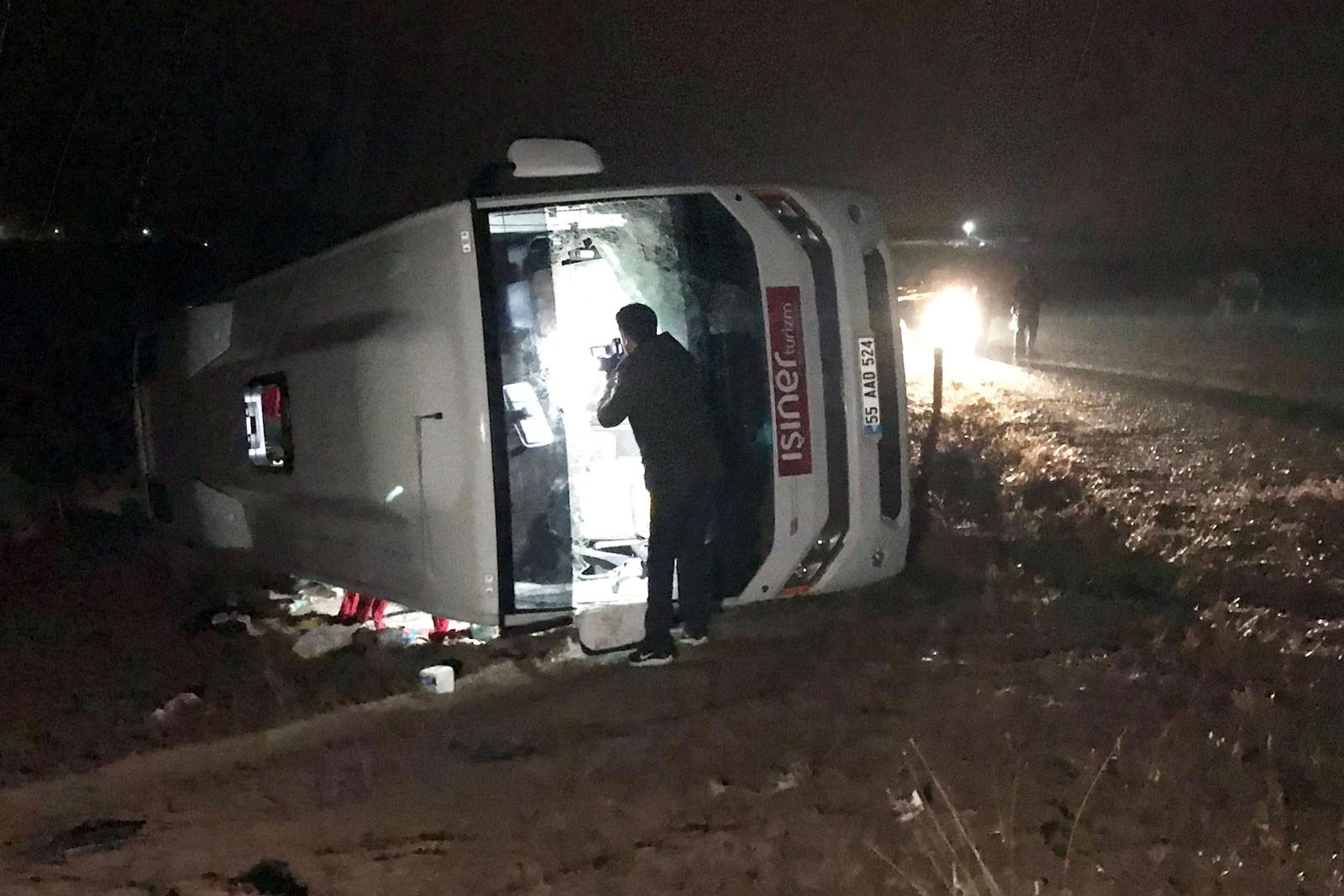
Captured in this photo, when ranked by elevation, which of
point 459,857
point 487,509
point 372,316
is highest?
point 372,316

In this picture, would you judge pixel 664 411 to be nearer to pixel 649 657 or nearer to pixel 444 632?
pixel 649 657

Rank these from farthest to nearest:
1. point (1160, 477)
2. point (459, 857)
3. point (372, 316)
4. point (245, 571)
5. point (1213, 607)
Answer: point (1160, 477) → point (245, 571) → point (1213, 607) → point (372, 316) → point (459, 857)

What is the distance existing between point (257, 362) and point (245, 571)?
1.59 m

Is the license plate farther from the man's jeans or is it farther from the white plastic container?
the white plastic container

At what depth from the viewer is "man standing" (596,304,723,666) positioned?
4906 millimetres

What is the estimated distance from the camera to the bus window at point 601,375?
524 cm

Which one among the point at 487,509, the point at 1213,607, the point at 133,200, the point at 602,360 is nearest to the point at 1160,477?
the point at 1213,607

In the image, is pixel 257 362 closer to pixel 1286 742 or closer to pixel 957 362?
pixel 1286 742

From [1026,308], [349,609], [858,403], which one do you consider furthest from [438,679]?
[1026,308]

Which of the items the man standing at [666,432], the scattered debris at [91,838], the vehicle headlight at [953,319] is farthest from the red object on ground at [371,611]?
the vehicle headlight at [953,319]

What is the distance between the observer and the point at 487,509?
4.46m

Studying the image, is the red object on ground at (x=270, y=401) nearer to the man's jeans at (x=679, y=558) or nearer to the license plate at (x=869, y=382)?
the man's jeans at (x=679, y=558)

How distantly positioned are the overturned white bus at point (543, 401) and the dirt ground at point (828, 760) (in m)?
0.54

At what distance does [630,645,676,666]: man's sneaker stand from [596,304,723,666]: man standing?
1.03 feet
